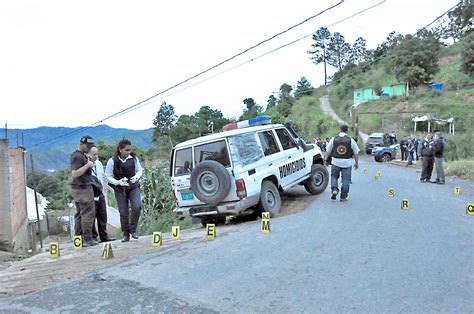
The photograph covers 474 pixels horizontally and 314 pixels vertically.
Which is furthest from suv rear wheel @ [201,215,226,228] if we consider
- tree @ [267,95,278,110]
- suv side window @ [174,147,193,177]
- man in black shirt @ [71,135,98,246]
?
tree @ [267,95,278,110]

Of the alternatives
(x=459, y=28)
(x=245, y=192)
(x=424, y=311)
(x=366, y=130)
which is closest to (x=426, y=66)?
(x=366, y=130)

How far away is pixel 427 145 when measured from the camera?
17.5m

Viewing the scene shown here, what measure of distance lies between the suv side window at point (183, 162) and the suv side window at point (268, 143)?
1650 mm

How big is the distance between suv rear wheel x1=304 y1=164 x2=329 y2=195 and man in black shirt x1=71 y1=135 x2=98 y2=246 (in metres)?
6.21

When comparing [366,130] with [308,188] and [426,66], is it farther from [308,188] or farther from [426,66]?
[308,188]

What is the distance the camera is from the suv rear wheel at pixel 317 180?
13.0 metres

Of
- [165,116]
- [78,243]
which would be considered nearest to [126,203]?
[78,243]

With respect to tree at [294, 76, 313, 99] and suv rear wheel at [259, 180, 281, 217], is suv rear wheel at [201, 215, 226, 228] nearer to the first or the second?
suv rear wheel at [259, 180, 281, 217]

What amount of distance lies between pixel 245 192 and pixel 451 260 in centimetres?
437

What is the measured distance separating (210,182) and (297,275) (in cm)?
431

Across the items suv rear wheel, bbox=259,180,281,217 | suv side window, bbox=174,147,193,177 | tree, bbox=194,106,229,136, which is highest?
tree, bbox=194,106,229,136

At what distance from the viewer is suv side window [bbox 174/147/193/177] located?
33.3 feet

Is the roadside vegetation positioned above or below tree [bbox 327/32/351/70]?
below

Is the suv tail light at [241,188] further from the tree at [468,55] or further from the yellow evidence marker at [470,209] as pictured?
the tree at [468,55]
